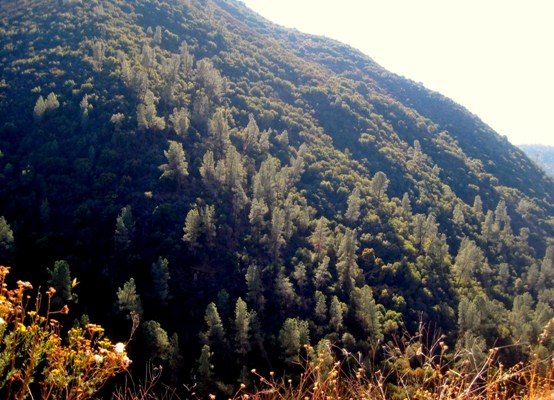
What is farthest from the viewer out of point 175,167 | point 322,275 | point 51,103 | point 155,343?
point 51,103

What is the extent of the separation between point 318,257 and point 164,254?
79.0 ft

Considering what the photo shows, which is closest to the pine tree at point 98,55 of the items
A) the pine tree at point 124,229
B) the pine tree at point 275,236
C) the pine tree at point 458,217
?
the pine tree at point 124,229

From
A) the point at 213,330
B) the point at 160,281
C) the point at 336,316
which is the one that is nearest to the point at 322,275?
the point at 336,316

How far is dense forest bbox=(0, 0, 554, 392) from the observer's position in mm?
47250

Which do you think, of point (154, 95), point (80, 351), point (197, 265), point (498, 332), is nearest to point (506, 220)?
point (498, 332)

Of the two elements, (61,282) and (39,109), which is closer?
(61,282)

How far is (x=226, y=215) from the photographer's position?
6262 cm

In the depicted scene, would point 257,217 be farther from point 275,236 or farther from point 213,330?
point 213,330

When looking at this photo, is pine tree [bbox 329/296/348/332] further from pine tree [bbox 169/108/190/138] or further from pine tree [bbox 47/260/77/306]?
pine tree [bbox 169/108/190/138]

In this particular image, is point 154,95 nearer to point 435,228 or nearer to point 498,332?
point 435,228

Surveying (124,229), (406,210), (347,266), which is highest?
(406,210)

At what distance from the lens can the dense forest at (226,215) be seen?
47250 millimetres

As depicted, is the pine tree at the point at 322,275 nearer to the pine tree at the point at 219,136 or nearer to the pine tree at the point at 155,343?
the pine tree at the point at 155,343

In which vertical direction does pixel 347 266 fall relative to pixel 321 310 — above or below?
above
